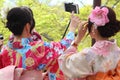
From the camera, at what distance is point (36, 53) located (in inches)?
76.5

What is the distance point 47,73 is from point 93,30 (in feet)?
1.66

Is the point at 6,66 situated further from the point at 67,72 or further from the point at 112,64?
the point at 112,64

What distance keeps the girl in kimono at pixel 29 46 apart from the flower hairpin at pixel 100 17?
0.68 feet

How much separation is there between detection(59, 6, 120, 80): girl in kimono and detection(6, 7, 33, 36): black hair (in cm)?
38

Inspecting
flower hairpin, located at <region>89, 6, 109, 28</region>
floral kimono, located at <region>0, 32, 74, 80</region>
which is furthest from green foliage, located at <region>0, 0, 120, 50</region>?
flower hairpin, located at <region>89, 6, 109, 28</region>

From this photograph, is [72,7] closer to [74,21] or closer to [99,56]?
[74,21]

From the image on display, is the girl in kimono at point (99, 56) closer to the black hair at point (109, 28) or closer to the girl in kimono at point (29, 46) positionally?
the black hair at point (109, 28)

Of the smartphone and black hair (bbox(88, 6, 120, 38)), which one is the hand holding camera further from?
black hair (bbox(88, 6, 120, 38))

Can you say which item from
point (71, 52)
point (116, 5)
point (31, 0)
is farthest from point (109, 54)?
point (31, 0)

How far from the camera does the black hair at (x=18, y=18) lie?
191 centimetres

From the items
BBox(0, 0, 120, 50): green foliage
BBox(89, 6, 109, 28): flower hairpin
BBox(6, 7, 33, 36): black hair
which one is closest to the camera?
BBox(89, 6, 109, 28): flower hairpin

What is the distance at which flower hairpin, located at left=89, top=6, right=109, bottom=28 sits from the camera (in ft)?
5.48

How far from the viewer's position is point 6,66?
2.05 metres

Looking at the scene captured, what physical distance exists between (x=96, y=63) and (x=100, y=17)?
0.83ft
